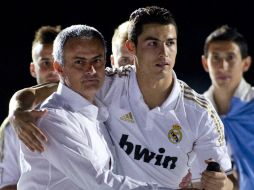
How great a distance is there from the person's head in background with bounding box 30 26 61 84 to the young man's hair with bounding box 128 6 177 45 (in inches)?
21.6

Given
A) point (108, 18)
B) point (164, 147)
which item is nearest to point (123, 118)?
point (164, 147)

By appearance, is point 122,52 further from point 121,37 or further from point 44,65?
point 44,65

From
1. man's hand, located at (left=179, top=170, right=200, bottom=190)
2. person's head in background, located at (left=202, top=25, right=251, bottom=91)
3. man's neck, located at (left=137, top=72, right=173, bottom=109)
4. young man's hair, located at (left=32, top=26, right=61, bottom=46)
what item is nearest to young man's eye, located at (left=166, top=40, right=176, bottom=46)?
man's neck, located at (left=137, top=72, right=173, bottom=109)

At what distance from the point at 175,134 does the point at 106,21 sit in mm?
2399

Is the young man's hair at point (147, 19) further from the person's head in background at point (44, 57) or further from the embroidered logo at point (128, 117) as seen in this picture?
the person's head in background at point (44, 57)

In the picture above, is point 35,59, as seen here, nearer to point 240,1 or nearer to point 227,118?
point 227,118

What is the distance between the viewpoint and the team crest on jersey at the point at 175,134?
89.1 inches

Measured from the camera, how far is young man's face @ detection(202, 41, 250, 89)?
3402 mm

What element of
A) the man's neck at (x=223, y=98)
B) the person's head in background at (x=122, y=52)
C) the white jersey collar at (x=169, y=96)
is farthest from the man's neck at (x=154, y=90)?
the man's neck at (x=223, y=98)

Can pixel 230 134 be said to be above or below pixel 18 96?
below

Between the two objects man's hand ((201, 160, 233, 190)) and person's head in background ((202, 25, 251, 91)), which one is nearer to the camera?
man's hand ((201, 160, 233, 190))

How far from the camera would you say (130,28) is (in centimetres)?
235

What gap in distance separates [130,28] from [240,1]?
2.43 meters

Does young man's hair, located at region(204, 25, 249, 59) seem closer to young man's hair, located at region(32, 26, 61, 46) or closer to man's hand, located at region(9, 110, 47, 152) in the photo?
young man's hair, located at region(32, 26, 61, 46)
